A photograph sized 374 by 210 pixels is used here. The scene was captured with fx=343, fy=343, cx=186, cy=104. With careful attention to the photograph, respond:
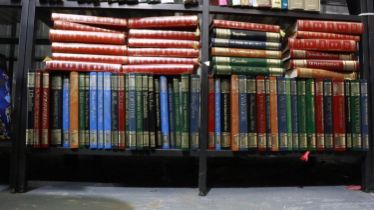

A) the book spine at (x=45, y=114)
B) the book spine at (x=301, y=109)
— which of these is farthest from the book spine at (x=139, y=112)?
the book spine at (x=301, y=109)

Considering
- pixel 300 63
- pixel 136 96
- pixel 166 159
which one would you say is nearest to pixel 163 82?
pixel 136 96

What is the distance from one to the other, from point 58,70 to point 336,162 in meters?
A: 2.13

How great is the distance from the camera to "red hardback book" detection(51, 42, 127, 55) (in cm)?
176

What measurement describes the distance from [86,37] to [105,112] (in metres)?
0.41

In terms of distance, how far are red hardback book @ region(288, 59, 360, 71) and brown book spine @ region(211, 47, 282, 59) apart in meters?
0.10

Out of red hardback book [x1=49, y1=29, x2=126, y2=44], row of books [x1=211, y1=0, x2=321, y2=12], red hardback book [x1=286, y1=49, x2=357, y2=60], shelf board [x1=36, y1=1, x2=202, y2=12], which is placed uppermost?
row of books [x1=211, y1=0, x2=321, y2=12]

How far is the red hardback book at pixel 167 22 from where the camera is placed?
1.81 meters

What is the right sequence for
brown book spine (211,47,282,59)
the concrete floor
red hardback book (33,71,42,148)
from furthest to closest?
brown book spine (211,47,282,59) → red hardback book (33,71,42,148) → the concrete floor

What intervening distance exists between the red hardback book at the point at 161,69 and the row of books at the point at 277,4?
15.1 inches

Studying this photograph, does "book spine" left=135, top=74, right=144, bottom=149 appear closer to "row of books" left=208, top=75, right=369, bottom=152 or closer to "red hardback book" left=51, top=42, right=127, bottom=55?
"red hardback book" left=51, top=42, right=127, bottom=55

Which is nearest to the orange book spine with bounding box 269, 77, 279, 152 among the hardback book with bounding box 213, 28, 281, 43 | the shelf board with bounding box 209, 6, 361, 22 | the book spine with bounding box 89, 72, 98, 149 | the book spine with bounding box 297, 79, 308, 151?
the book spine with bounding box 297, 79, 308, 151

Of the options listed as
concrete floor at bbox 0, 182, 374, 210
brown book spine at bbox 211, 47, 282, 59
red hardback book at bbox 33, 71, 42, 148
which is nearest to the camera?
concrete floor at bbox 0, 182, 374, 210

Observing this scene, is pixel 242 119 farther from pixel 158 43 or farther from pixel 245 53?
pixel 158 43

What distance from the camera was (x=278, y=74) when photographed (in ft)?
5.92
